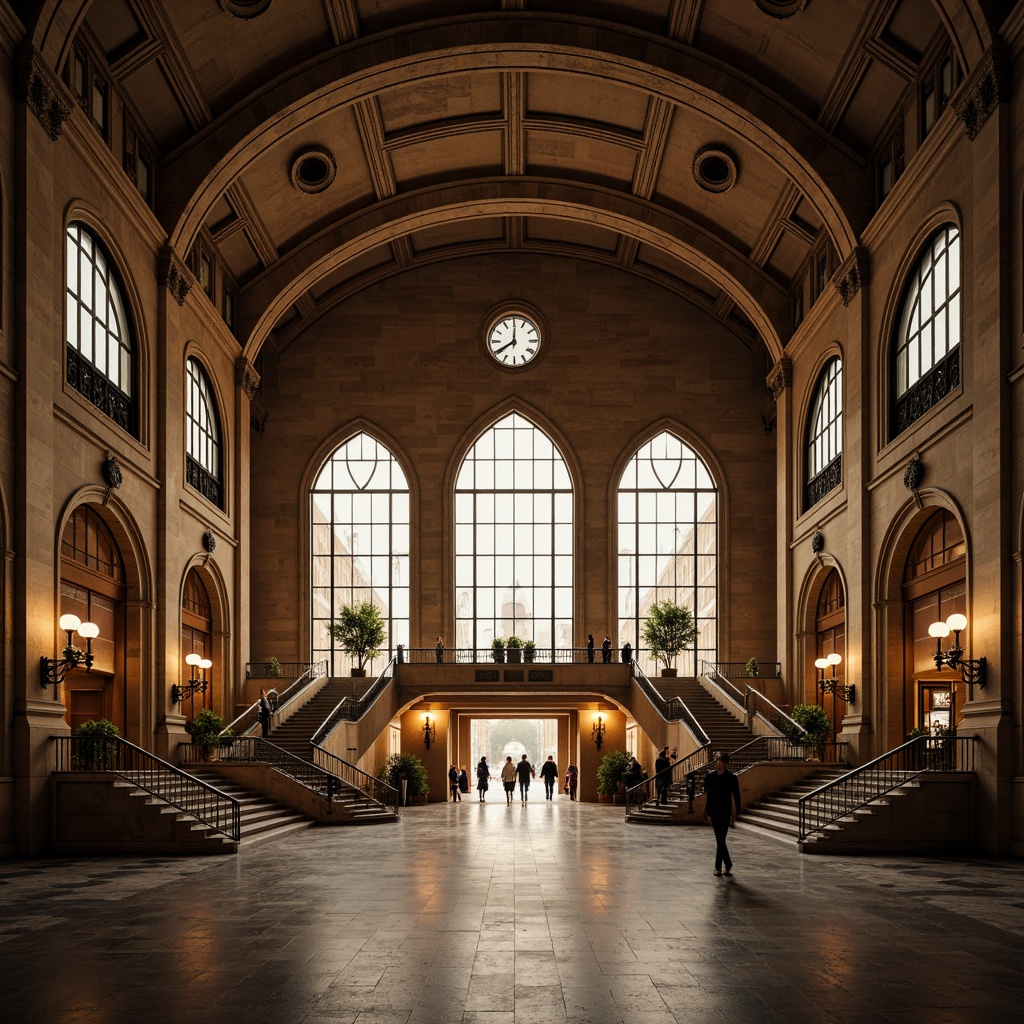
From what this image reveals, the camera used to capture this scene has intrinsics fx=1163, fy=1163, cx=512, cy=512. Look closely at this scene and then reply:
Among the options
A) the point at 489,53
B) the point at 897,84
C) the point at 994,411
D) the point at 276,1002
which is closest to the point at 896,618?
the point at 994,411

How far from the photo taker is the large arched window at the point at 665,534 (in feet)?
126

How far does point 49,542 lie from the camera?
18.8 meters

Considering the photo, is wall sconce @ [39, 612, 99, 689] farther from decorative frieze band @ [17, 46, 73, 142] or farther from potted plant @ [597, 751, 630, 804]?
potted plant @ [597, 751, 630, 804]

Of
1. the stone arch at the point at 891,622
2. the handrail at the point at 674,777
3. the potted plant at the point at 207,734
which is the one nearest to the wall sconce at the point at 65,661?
the potted plant at the point at 207,734

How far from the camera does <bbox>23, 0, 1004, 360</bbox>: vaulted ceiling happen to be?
2347 cm

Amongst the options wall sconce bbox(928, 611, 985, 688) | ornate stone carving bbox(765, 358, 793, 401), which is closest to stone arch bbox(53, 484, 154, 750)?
wall sconce bbox(928, 611, 985, 688)

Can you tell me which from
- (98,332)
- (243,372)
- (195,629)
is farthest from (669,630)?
(98,332)

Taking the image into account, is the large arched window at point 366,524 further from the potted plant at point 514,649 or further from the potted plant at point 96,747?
the potted plant at point 96,747

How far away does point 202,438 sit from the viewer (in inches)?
1193

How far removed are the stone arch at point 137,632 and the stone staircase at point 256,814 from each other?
5.05 ft

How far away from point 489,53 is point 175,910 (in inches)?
845

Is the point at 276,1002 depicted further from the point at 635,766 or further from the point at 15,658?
the point at 635,766

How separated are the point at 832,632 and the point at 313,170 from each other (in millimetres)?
18328

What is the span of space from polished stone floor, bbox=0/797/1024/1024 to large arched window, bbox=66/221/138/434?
9.22 metres
